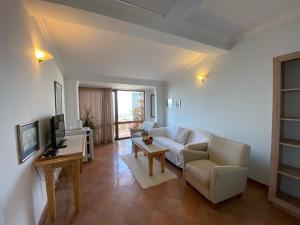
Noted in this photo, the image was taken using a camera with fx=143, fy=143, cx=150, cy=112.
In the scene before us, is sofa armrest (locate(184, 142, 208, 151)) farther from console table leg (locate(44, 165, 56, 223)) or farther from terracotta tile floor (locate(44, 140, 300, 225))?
console table leg (locate(44, 165, 56, 223))

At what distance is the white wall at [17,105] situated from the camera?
3.68ft

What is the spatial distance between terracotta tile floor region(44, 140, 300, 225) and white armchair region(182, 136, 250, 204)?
181mm

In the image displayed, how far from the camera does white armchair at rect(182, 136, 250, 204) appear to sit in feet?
6.38

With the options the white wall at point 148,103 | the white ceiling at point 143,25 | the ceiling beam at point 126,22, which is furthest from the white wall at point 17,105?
the white wall at point 148,103

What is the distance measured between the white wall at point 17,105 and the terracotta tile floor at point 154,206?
1.86ft

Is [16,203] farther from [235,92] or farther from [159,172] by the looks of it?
[235,92]

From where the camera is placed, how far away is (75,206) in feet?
6.51

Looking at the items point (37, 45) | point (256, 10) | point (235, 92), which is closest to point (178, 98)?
point (235, 92)

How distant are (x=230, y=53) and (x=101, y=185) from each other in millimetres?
3617

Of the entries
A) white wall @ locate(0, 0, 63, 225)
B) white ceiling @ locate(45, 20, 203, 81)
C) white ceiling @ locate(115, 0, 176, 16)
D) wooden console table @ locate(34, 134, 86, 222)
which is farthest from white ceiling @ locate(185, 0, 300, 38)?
wooden console table @ locate(34, 134, 86, 222)

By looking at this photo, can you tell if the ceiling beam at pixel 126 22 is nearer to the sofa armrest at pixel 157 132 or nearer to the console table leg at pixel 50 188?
the console table leg at pixel 50 188

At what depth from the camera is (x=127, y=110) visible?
242 inches

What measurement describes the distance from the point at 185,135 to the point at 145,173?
4.59 ft

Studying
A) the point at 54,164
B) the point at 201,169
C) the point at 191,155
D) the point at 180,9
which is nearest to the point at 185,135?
the point at 191,155
